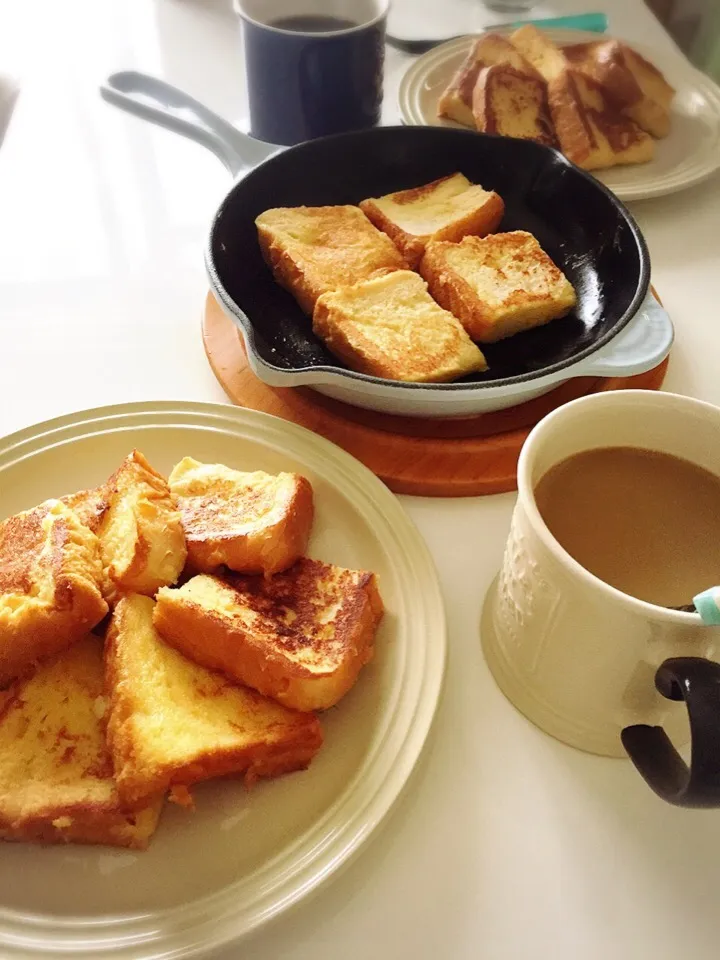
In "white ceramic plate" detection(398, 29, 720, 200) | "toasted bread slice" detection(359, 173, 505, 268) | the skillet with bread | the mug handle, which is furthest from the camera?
"white ceramic plate" detection(398, 29, 720, 200)

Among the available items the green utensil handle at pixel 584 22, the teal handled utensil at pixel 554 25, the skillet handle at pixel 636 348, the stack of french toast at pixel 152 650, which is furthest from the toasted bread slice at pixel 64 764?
the green utensil handle at pixel 584 22

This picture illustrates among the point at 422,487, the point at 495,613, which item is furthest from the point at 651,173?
the point at 495,613

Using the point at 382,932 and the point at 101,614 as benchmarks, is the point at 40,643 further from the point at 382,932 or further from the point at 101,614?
the point at 382,932

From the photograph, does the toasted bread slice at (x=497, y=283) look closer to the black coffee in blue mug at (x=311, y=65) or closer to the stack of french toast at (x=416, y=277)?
the stack of french toast at (x=416, y=277)

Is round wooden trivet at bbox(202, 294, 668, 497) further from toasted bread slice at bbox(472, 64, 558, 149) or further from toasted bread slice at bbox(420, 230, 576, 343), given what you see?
toasted bread slice at bbox(472, 64, 558, 149)

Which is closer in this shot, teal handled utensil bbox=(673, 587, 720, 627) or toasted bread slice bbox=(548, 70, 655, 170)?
teal handled utensil bbox=(673, 587, 720, 627)

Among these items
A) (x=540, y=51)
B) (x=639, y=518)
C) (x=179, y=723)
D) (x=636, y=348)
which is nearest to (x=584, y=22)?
(x=540, y=51)

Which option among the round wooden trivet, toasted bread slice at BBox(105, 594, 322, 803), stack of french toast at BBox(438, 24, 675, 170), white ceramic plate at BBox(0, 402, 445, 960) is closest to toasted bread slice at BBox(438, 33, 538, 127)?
stack of french toast at BBox(438, 24, 675, 170)
